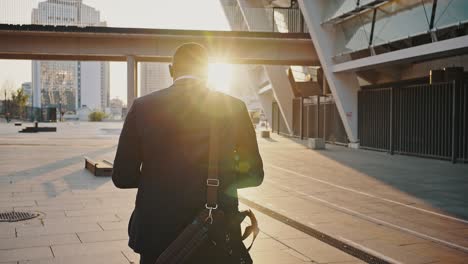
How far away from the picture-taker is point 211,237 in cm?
251

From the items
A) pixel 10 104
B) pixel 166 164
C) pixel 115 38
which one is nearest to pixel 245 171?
pixel 166 164

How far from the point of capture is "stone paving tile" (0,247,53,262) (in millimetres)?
5367

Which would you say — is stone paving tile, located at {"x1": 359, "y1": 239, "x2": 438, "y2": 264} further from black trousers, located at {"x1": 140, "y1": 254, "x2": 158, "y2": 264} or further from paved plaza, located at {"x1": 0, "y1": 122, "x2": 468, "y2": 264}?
black trousers, located at {"x1": 140, "y1": 254, "x2": 158, "y2": 264}

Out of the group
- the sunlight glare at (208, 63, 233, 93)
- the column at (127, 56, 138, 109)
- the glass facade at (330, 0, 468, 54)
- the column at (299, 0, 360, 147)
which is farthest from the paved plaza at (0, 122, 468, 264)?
the column at (127, 56, 138, 109)

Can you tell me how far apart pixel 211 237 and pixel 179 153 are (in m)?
0.45

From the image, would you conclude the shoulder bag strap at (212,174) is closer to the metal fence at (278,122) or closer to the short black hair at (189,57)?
the short black hair at (189,57)

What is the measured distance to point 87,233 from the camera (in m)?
6.53

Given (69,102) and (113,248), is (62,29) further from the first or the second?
(69,102)

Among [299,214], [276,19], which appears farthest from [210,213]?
[276,19]

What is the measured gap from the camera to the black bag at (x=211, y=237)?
96.7 inches

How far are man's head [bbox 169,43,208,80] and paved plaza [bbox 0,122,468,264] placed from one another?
3166 millimetres

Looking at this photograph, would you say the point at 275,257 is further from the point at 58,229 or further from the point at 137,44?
the point at 137,44

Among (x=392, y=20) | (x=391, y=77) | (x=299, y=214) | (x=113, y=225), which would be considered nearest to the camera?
(x=113, y=225)

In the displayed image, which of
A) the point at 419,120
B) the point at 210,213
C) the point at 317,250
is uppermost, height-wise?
the point at 419,120
